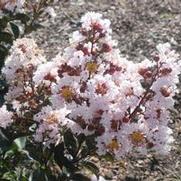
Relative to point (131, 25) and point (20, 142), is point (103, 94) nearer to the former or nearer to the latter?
point (20, 142)

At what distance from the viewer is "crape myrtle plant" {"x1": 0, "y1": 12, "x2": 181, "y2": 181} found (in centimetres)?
267

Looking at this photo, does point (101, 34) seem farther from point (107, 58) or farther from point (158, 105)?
point (158, 105)

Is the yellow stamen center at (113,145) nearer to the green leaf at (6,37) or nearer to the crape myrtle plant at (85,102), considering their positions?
the crape myrtle plant at (85,102)

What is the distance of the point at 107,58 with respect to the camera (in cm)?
283

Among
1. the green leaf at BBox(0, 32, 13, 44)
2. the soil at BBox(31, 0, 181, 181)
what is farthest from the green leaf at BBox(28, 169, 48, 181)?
the soil at BBox(31, 0, 181, 181)

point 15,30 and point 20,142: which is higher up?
point 15,30

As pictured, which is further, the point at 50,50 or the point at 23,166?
the point at 50,50

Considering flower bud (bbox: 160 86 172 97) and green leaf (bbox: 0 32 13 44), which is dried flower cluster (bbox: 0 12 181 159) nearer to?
flower bud (bbox: 160 86 172 97)

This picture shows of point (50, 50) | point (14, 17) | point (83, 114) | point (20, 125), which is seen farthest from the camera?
point (50, 50)

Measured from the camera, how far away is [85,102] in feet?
8.89

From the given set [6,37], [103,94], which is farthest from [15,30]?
[103,94]

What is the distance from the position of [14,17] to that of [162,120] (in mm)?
1467

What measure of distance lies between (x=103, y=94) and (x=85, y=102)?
0.12 metres

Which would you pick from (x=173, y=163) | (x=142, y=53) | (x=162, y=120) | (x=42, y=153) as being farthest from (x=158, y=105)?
(x=142, y=53)
